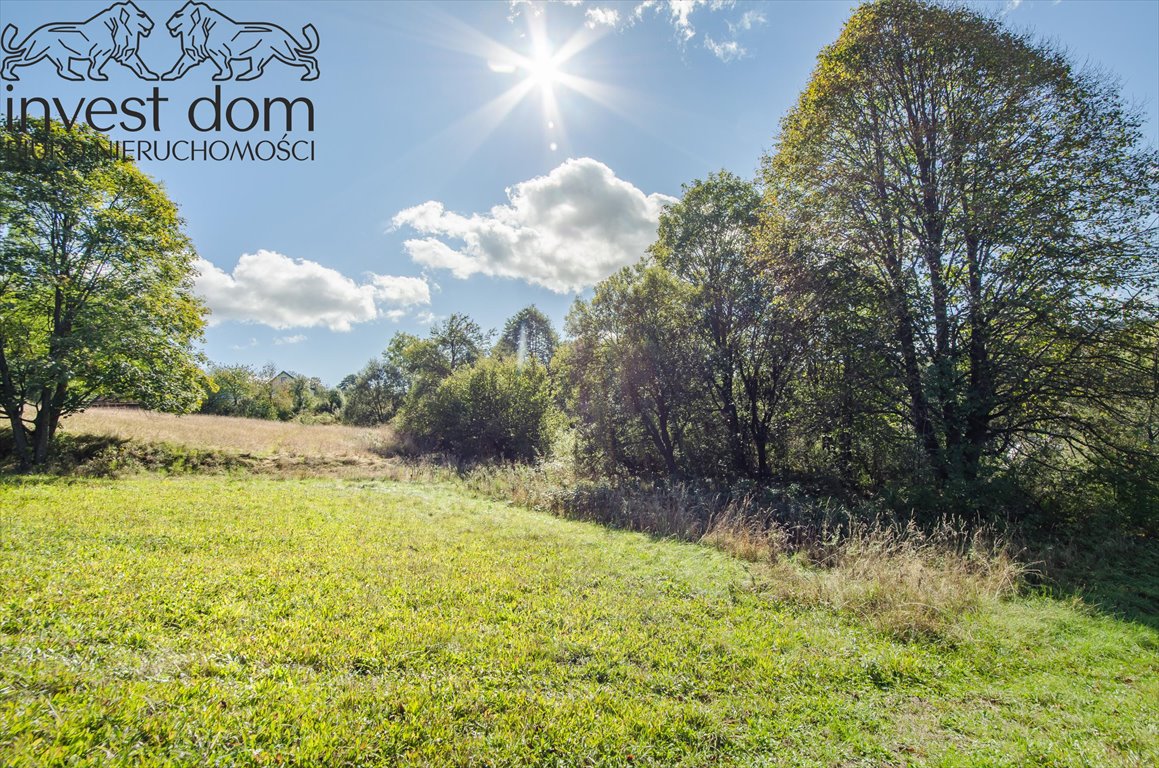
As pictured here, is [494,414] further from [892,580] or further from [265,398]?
[265,398]

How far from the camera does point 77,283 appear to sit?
45.0 ft

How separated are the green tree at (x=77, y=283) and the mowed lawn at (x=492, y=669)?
955 centimetres

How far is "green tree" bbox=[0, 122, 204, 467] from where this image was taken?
1252 cm

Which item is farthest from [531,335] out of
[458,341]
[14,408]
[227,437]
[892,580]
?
[892,580]

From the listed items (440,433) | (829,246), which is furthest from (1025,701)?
(440,433)

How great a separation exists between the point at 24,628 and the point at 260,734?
9.27 feet

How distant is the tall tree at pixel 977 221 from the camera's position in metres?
9.67

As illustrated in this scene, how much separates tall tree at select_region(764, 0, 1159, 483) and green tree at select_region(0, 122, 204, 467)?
850 inches

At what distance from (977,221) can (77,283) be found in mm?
25589

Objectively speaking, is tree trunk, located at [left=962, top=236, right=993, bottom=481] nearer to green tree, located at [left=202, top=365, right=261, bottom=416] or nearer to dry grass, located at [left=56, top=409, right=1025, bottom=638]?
dry grass, located at [left=56, top=409, right=1025, bottom=638]

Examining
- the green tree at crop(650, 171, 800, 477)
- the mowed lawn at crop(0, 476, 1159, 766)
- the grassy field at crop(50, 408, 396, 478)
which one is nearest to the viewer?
the mowed lawn at crop(0, 476, 1159, 766)

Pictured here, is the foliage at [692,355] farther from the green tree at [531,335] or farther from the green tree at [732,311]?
the green tree at [531,335]

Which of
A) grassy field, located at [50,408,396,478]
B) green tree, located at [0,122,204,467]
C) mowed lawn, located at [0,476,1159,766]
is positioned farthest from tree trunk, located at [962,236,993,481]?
green tree, located at [0,122,204,467]

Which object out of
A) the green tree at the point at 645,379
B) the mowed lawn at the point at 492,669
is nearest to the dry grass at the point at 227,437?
the green tree at the point at 645,379
